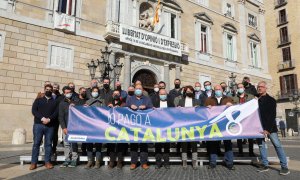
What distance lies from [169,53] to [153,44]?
1492 mm

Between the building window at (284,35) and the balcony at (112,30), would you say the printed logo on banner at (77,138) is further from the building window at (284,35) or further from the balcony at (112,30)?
the building window at (284,35)

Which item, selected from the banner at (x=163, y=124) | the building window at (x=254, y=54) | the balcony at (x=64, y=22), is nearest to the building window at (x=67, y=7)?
the balcony at (x=64, y=22)

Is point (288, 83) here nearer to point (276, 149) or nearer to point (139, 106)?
point (276, 149)

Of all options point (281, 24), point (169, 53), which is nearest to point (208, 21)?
point (169, 53)

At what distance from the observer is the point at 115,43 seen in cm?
1638

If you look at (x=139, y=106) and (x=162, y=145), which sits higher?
(x=139, y=106)

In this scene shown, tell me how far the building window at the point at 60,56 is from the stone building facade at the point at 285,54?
1006 inches

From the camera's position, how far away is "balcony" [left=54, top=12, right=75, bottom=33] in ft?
48.1

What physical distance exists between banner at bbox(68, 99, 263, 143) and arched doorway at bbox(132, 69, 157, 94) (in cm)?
1135

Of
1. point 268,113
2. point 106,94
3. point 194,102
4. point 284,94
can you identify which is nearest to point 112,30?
point 106,94

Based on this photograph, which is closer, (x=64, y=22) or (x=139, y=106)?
(x=139, y=106)

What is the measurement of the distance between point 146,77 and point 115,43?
3.55 metres

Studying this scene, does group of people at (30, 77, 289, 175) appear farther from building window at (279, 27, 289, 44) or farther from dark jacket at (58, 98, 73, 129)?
building window at (279, 27, 289, 44)

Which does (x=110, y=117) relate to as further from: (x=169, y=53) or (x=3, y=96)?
(x=169, y=53)
